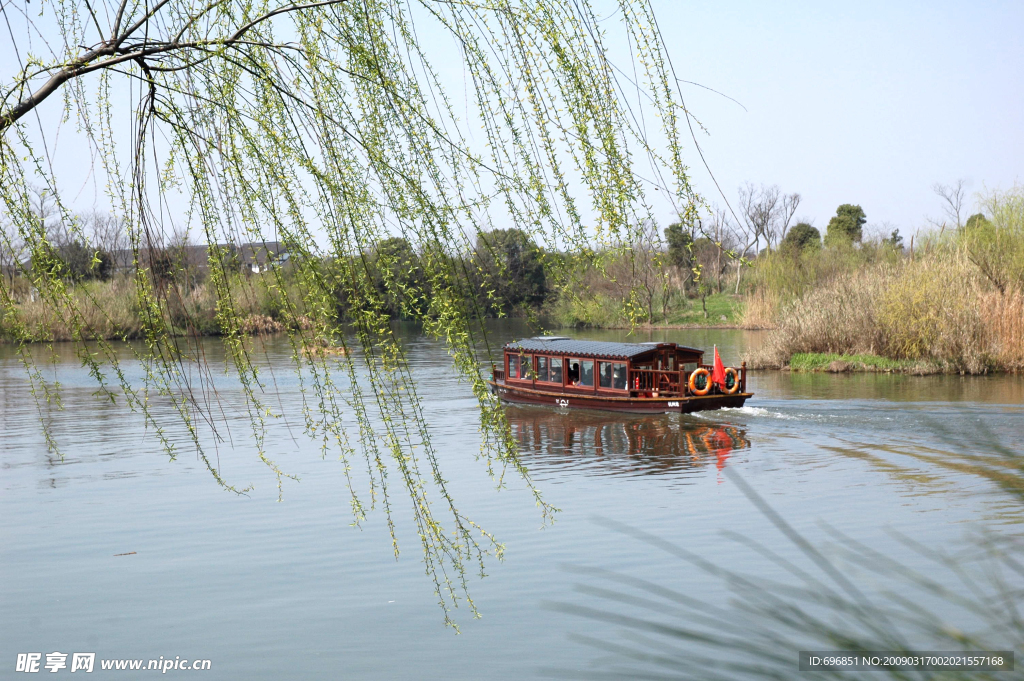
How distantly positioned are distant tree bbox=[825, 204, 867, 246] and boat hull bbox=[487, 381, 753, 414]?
3754 cm

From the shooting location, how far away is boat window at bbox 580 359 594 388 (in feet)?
83.1

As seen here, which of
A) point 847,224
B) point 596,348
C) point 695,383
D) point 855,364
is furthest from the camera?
point 847,224

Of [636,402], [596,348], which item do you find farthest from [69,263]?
[596,348]

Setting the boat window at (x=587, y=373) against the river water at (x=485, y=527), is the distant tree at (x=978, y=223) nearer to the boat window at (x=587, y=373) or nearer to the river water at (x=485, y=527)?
the river water at (x=485, y=527)

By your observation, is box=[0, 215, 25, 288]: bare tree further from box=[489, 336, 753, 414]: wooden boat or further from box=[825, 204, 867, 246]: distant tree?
box=[825, 204, 867, 246]: distant tree

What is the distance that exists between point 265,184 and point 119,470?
1460 cm

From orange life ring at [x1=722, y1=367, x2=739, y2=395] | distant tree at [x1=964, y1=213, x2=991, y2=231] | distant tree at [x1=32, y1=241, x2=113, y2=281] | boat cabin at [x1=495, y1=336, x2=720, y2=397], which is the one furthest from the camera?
distant tree at [x1=964, y1=213, x2=991, y2=231]

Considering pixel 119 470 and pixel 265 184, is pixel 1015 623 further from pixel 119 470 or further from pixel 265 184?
pixel 119 470

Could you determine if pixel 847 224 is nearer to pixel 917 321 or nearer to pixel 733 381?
pixel 917 321

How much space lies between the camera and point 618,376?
24.5 m

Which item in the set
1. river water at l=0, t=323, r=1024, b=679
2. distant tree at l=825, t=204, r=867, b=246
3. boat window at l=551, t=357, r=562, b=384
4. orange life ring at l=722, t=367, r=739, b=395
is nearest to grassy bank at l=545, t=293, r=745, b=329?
distant tree at l=825, t=204, r=867, b=246

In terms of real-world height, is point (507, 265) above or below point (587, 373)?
above

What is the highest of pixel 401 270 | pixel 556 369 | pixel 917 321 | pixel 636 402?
pixel 401 270

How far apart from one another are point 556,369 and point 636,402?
10.5 ft
